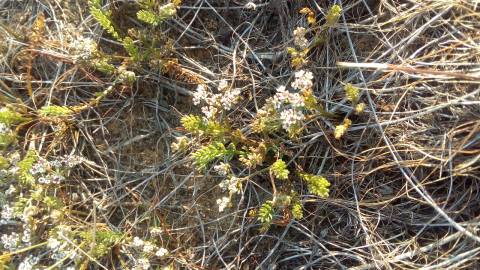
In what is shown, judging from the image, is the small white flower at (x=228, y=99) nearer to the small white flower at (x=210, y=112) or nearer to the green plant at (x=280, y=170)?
the small white flower at (x=210, y=112)

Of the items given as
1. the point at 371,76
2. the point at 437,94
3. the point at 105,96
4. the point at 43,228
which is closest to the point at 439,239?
the point at 437,94

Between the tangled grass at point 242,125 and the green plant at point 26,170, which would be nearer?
the tangled grass at point 242,125

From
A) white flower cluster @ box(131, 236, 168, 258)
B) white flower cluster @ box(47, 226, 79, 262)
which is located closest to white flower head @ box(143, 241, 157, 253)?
white flower cluster @ box(131, 236, 168, 258)

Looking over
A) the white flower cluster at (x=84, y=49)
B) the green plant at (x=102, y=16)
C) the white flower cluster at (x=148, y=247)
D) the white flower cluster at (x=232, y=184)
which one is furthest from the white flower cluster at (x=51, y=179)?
the white flower cluster at (x=232, y=184)

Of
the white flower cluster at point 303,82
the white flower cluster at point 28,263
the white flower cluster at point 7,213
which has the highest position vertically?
the white flower cluster at point 303,82

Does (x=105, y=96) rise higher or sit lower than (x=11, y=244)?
higher

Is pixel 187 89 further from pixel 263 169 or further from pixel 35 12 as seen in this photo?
pixel 35 12

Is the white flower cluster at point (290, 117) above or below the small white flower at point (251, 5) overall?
below

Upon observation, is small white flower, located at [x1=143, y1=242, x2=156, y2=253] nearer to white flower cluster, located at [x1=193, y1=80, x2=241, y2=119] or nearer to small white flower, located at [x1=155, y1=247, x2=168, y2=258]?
small white flower, located at [x1=155, y1=247, x2=168, y2=258]
